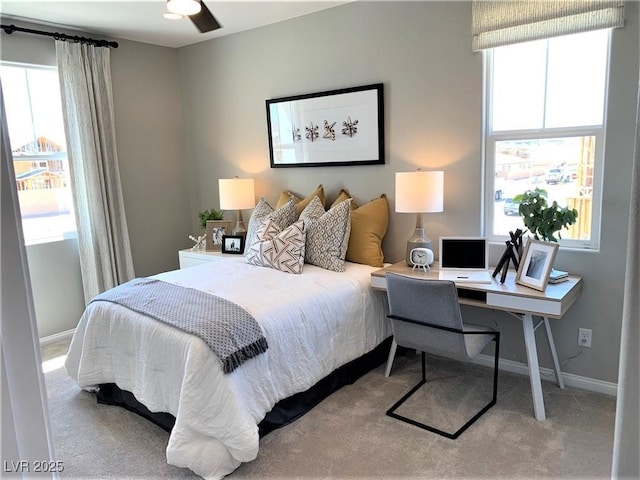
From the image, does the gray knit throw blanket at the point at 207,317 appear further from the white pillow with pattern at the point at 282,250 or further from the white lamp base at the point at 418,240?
the white lamp base at the point at 418,240

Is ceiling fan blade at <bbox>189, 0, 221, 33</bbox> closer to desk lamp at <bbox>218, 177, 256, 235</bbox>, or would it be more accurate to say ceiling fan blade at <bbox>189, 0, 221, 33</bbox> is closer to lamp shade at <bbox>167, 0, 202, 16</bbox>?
lamp shade at <bbox>167, 0, 202, 16</bbox>

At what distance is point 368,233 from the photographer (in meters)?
3.38

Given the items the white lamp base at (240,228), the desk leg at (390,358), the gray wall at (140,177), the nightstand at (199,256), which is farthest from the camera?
the white lamp base at (240,228)

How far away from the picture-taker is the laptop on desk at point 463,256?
291 cm

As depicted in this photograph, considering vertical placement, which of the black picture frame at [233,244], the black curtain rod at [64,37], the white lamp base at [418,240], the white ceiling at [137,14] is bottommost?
the black picture frame at [233,244]

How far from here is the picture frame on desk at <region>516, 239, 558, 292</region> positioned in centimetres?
247

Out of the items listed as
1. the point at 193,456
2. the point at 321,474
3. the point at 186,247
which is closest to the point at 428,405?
the point at 321,474

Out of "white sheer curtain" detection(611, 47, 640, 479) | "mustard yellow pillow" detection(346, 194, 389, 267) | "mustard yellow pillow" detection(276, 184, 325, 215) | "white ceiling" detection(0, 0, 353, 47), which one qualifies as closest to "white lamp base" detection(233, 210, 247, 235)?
"mustard yellow pillow" detection(276, 184, 325, 215)

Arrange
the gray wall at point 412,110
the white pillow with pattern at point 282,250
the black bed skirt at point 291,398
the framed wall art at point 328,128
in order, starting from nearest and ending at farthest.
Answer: the black bed skirt at point 291,398
the gray wall at point 412,110
the white pillow with pattern at point 282,250
the framed wall art at point 328,128

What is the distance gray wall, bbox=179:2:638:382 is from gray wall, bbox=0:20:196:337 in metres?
0.47

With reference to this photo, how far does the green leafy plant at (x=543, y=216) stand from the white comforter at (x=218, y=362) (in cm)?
108

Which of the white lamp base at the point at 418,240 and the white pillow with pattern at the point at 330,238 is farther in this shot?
the white pillow with pattern at the point at 330,238

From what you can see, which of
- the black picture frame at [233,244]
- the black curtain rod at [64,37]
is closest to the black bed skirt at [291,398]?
the black picture frame at [233,244]

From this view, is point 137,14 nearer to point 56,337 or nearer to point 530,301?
point 56,337
